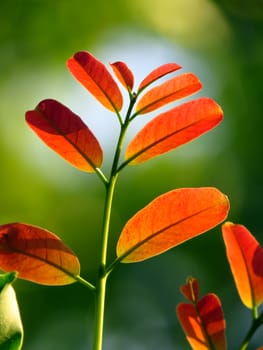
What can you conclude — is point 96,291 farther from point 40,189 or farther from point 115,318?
point 115,318

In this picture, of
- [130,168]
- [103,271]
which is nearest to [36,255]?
[103,271]

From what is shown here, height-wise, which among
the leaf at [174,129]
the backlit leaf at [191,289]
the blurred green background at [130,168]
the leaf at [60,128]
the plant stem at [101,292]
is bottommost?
the blurred green background at [130,168]

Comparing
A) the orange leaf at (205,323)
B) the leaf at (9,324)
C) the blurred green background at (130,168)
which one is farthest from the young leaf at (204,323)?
the blurred green background at (130,168)

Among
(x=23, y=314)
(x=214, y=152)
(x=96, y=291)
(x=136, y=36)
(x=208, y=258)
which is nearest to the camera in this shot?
(x=96, y=291)

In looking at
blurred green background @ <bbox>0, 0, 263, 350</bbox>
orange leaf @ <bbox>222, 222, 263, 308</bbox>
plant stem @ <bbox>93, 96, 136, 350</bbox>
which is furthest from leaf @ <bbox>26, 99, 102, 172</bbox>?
blurred green background @ <bbox>0, 0, 263, 350</bbox>

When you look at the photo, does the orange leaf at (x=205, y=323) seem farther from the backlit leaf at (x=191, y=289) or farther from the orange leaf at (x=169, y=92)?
the orange leaf at (x=169, y=92)

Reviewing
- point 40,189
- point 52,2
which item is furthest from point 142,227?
point 52,2

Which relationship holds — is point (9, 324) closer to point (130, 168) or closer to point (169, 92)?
point (169, 92)
